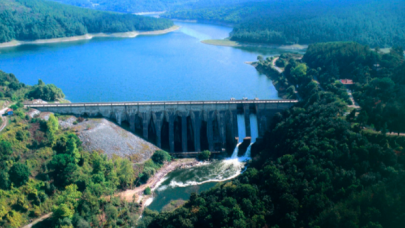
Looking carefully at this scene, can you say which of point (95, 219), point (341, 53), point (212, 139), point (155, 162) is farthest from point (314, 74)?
point (95, 219)

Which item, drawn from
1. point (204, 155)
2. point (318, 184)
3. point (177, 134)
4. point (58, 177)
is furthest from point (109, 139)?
point (318, 184)

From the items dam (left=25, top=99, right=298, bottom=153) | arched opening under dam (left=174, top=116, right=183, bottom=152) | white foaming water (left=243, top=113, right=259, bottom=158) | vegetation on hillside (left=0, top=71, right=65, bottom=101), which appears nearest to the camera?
white foaming water (left=243, top=113, right=259, bottom=158)

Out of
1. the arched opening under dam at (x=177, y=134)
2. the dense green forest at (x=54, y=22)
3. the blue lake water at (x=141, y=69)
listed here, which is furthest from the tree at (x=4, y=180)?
the dense green forest at (x=54, y=22)

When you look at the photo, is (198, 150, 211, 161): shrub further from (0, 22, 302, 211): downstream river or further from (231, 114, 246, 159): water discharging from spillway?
(231, 114, 246, 159): water discharging from spillway

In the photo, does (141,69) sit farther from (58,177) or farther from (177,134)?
(58,177)

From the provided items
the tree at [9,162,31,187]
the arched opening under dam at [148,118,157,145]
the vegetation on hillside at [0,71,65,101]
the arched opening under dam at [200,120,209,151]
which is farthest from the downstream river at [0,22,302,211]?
the tree at [9,162,31,187]

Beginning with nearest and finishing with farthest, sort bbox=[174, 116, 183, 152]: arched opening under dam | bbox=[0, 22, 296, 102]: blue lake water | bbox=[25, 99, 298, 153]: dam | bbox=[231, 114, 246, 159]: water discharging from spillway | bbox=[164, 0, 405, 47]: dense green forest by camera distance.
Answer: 1. bbox=[231, 114, 246, 159]: water discharging from spillway
2. bbox=[25, 99, 298, 153]: dam
3. bbox=[174, 116, 183, 152]: arched opening under dam
4. bbox=[0, 22, 296, 102]: blue lake water
5. bbox=[164, 0, 405, 47]: dense green forest

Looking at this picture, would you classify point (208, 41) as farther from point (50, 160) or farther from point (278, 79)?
point (50, 160)
